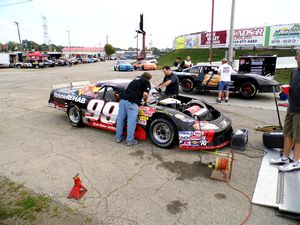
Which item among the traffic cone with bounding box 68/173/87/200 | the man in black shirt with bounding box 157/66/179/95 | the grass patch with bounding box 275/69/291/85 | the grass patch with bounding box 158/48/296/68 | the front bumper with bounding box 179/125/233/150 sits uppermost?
the grass patch with bounding box 158/48/296/68

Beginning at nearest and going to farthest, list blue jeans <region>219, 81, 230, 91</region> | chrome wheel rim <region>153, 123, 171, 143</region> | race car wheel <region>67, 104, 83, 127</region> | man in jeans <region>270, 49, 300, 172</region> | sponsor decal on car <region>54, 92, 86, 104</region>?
man in jeans <region>270, 49, 300, 172</region> → chrome wheel rim <region>153, 123, 171, 143</region> → sponsor decal on car <region>54, 92, 86, 104</region> → race car wheel <region>67, 104, 83, 127</region> → blue jeans <region>219, 81, 230, 91</region>

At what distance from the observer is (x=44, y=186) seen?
325cm

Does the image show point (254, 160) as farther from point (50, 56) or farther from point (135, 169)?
point (50, 56)

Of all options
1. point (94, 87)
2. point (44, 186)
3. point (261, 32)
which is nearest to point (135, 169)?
point (44, 186)

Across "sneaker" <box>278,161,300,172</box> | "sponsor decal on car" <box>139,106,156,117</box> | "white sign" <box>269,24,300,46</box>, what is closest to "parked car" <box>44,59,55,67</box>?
"white sign" <box>269,24,300,46</box>

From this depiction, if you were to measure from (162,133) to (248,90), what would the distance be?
6039mm

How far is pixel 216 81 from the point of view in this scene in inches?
383

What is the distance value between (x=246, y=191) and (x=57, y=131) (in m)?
4.27

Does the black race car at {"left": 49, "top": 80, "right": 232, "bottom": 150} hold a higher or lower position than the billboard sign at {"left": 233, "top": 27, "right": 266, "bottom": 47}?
lower

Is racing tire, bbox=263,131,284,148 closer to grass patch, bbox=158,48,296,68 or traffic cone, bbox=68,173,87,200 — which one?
traffic cone, bbox=68,173,87,200

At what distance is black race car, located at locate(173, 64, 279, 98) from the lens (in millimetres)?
8867

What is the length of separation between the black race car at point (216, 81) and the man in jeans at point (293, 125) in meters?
5.66

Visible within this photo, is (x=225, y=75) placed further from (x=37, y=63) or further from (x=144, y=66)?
(x=37, y=63)

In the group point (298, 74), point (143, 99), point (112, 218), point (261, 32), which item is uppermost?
point (261, 32)
